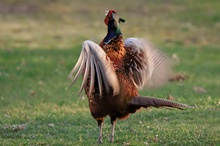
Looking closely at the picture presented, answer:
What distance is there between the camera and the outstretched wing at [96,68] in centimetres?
751

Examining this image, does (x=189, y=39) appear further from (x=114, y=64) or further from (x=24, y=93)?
(x=114, y=64)

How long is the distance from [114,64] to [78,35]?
1544cm

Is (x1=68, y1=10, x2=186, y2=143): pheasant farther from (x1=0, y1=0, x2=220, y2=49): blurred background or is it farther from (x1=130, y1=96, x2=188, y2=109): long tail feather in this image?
(x1=0, y1=0, x2=220, y2=49): blurred background

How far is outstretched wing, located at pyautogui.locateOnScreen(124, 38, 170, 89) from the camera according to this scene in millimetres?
8469

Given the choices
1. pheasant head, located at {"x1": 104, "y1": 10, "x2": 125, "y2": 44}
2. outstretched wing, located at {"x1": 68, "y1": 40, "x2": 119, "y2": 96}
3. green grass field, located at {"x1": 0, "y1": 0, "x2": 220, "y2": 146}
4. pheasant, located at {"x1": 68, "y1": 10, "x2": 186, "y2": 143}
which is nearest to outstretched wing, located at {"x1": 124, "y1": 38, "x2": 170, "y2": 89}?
pheasant, located at {"x1": 68, "y1": 10, "x2": 186, "y2": 143}

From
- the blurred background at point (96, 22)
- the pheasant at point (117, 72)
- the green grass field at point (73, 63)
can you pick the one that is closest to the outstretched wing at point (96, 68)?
the pheasant at point (117, 72)

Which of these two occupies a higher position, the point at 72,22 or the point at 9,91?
the point at 72,22

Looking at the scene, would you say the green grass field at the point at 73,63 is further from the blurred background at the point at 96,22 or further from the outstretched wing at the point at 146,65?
the outstretched wing at the point at 146,65

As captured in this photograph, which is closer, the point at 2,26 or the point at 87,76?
the point at 87,76

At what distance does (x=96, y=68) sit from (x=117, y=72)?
0.67 m

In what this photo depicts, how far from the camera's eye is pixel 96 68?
7.59 m

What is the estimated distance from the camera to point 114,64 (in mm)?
8250

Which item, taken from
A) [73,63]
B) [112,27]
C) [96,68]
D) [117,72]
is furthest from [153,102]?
[73,63]

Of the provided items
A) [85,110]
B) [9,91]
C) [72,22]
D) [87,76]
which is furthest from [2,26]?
[87,76]
